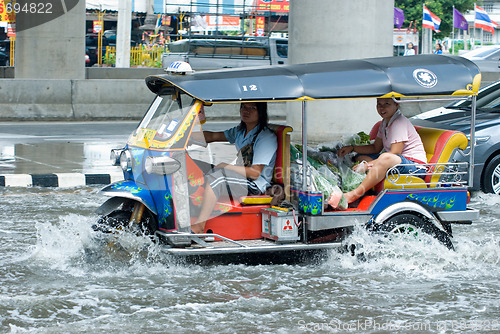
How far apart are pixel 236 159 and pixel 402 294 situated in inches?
68.2

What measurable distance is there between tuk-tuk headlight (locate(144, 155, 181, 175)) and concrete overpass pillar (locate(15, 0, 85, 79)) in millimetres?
14190

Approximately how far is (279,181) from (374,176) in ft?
2.49

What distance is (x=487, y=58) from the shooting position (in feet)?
81.3

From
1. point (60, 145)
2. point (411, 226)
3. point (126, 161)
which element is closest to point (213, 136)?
point (126, 161)

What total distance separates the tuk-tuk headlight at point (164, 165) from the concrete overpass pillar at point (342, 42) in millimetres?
7029

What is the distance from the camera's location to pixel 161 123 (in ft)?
19.9

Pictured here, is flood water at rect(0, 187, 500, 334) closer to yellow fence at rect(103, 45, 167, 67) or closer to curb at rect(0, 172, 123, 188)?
curb at rect(0, 172, 123, 188)

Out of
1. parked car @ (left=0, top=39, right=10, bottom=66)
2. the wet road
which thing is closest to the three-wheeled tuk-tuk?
the wet road

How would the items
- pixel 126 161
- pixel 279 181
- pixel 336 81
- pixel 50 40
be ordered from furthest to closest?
pixel 50 40 < pixel 279 181 < pixel 126 161 < pixel 336 81

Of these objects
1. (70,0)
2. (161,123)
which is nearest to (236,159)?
(161,123)

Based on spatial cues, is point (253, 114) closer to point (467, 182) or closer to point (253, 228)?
point (253, 228)

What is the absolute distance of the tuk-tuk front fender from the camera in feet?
19.1

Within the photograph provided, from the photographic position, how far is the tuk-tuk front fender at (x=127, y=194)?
5809mm

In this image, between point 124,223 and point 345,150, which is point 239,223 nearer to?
point 124,223
